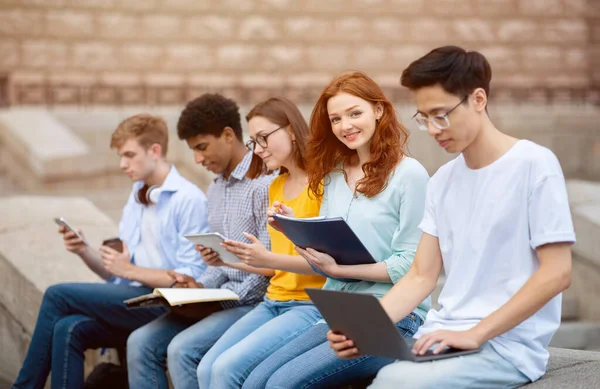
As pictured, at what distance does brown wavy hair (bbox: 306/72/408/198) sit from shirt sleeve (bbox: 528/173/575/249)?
2.57ft

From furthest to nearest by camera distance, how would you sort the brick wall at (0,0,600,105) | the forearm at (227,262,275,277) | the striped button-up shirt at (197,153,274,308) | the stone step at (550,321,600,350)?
1. the brick wall at (0,0,600,105)
2. the stone step at (550,321,600,350)
3. the striped button-up shirt at (197,153,274,308)
4. the forearm at (227,262,275,277)

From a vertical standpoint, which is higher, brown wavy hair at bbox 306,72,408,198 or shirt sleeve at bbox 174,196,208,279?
brown wavy hair at bbox 306,72,408,198

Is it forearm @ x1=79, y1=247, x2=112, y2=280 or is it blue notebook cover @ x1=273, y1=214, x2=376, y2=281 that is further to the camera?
forearm @ x1=79, y1=247, x2=112, y2=280

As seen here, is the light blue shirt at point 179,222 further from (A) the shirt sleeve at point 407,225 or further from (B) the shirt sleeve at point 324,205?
(A) the shirt sleeve at point 407,225

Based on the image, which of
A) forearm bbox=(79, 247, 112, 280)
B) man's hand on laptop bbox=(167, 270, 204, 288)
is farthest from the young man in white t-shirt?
forearm bbox=(79, 247, 112, 280)

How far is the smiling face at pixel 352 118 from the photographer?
311 centimetres

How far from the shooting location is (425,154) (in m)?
9.95

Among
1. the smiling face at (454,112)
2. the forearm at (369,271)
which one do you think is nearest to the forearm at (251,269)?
the forearm at (369,271)

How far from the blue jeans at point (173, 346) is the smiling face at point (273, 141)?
66 cm

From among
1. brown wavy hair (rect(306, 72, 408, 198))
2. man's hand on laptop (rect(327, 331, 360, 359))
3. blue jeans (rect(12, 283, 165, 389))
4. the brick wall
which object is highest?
the brick wall

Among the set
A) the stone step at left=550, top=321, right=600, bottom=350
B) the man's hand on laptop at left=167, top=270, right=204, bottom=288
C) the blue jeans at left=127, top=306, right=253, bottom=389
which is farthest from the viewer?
the stone step at left=550, top=321, right=600, bottom=350

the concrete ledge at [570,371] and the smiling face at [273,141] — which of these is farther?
the smiling face at [273,141]

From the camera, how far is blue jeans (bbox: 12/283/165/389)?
3.97 meters

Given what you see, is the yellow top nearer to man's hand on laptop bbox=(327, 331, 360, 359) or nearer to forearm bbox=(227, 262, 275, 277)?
forearm bbox=(227, 262, 275, 277)
